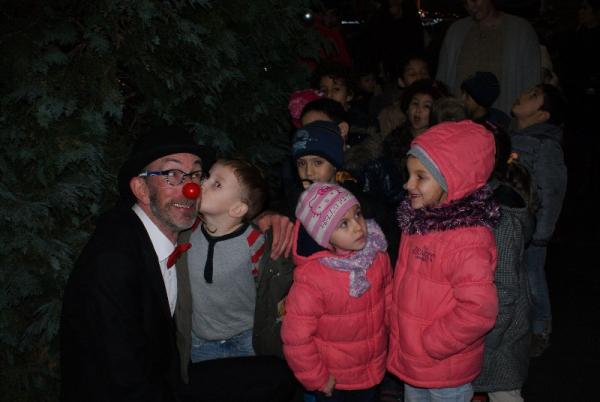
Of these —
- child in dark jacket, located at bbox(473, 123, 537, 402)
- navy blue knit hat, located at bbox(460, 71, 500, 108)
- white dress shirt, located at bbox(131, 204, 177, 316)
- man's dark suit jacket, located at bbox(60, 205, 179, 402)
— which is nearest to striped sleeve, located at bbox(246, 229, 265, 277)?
white dress shirt, located at bbox(131, 204, 177, 316)

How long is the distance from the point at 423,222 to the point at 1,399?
289cm

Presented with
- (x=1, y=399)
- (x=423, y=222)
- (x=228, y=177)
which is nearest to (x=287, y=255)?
(x=228, y=177)

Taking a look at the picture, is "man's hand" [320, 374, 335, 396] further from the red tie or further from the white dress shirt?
the red tie

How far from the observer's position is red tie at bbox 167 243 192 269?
10.4ft

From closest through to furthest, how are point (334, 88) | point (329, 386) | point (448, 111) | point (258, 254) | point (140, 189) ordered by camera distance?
point (140, 189)
point (329, 386)
point (258, 254)
point (448, 111)
point (334, 88)

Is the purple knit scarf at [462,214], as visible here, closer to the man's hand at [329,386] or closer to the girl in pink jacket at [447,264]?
the girl in pink jacket at [447,264]

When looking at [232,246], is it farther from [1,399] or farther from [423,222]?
[1,399]

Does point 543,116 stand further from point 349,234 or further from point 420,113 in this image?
point 349,234

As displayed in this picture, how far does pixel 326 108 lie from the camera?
488cm

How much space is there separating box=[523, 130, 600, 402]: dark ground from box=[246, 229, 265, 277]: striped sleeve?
2546 mm

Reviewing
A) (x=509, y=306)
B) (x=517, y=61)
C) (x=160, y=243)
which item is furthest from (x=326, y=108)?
(x=517, y=61)

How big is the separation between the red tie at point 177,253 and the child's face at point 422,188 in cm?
127

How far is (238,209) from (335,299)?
0.82 m

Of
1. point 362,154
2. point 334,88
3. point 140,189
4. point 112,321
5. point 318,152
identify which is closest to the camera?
point 112,321
